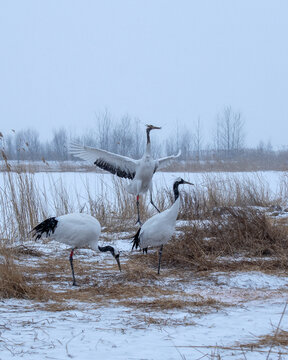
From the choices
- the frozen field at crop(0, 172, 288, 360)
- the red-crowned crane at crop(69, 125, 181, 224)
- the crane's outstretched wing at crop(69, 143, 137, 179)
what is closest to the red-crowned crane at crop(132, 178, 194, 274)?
the frozen field at crop(0, 172, 288, 360)

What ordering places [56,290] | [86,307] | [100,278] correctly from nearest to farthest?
1. [86,307]
2. [56,290]
3. [100,278]

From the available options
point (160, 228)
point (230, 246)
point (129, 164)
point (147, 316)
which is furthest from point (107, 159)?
point (147, 316)

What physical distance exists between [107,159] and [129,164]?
16.1 inches

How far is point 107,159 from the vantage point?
8547 millimetres

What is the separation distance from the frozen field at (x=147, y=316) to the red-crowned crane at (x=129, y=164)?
3.37 m

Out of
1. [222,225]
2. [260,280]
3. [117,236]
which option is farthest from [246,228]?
[117,236]

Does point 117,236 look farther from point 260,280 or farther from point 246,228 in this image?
point 260,280

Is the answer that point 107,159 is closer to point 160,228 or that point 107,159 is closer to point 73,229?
point 73,229

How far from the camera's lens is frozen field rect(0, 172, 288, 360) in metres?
2.54

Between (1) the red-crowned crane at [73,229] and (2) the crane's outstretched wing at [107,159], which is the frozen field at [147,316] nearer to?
(1) the red-crowned crane at [73,229]

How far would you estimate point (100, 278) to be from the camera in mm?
4602

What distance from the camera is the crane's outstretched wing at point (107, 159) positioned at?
8270 mm

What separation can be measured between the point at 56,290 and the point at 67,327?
1.19m

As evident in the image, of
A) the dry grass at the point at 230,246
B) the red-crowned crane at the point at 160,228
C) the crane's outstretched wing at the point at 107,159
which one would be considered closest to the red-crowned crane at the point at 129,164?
the crane's outstretched wing at the point at 107,159
